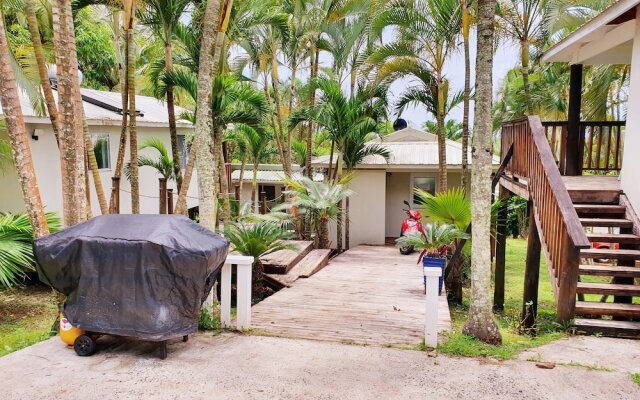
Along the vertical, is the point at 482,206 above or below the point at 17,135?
below

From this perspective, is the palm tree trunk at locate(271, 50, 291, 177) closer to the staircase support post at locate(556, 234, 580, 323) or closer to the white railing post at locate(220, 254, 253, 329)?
the white railing post at locate(220, 254, 253, 329)

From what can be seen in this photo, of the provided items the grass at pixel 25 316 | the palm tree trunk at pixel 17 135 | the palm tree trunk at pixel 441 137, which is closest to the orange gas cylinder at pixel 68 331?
the grass at pixel 25 316

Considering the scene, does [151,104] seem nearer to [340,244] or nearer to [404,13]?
[340,244]

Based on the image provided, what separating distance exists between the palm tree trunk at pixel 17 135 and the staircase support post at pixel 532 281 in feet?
20.1

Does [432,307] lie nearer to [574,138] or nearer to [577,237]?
[577,237]

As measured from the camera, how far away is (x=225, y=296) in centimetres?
562

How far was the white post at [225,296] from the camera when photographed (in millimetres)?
5613

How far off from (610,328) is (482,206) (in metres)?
2.12

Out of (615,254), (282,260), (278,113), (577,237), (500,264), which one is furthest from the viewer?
(278,113)

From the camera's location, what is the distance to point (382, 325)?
20.0 ft

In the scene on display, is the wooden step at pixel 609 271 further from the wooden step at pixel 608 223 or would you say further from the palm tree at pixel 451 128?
the palm tree at pixel 451 128

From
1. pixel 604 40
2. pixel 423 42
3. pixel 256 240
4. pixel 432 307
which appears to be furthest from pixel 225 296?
pixel 423 42

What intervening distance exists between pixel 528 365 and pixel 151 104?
1734 centimetres

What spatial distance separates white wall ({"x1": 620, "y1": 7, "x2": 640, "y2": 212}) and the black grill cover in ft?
20.5
